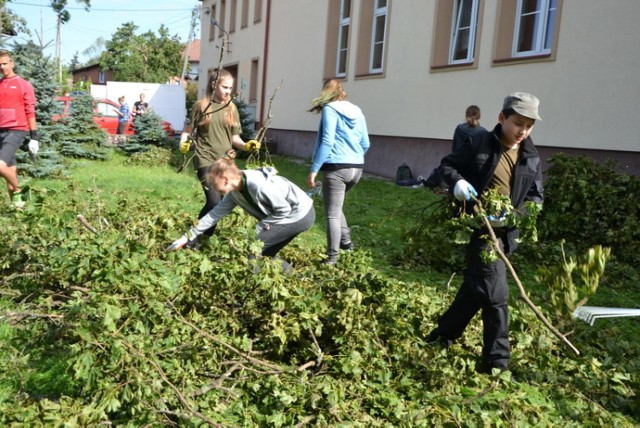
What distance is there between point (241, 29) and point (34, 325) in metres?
24.3

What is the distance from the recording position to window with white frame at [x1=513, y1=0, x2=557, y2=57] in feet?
36.7

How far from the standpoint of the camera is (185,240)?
4.73 m

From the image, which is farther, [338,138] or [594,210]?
[594,210]

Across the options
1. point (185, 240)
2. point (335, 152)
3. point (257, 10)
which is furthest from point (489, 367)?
point (257, 10)

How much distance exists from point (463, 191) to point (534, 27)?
8.80m

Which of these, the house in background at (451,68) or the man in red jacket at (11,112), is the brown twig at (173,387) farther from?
the man in red jacket at (11,112)

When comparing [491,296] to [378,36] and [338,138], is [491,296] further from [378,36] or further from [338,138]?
[378,36]

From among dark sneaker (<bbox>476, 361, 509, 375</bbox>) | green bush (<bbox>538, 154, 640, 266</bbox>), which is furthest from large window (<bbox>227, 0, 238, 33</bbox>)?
dark sneaker (<bbox>476, 361, 509, 375</bbox>)

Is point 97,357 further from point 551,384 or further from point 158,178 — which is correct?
point 158,178

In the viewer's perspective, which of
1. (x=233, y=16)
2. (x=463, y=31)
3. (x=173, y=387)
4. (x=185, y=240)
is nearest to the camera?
(x=173, y=387)

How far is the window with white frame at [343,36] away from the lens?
18.4 metres

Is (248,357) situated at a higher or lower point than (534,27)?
lower

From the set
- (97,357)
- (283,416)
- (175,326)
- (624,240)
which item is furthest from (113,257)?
(624,240)

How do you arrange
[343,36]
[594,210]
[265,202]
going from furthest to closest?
[343,36] → [594,210] → [265,202]
